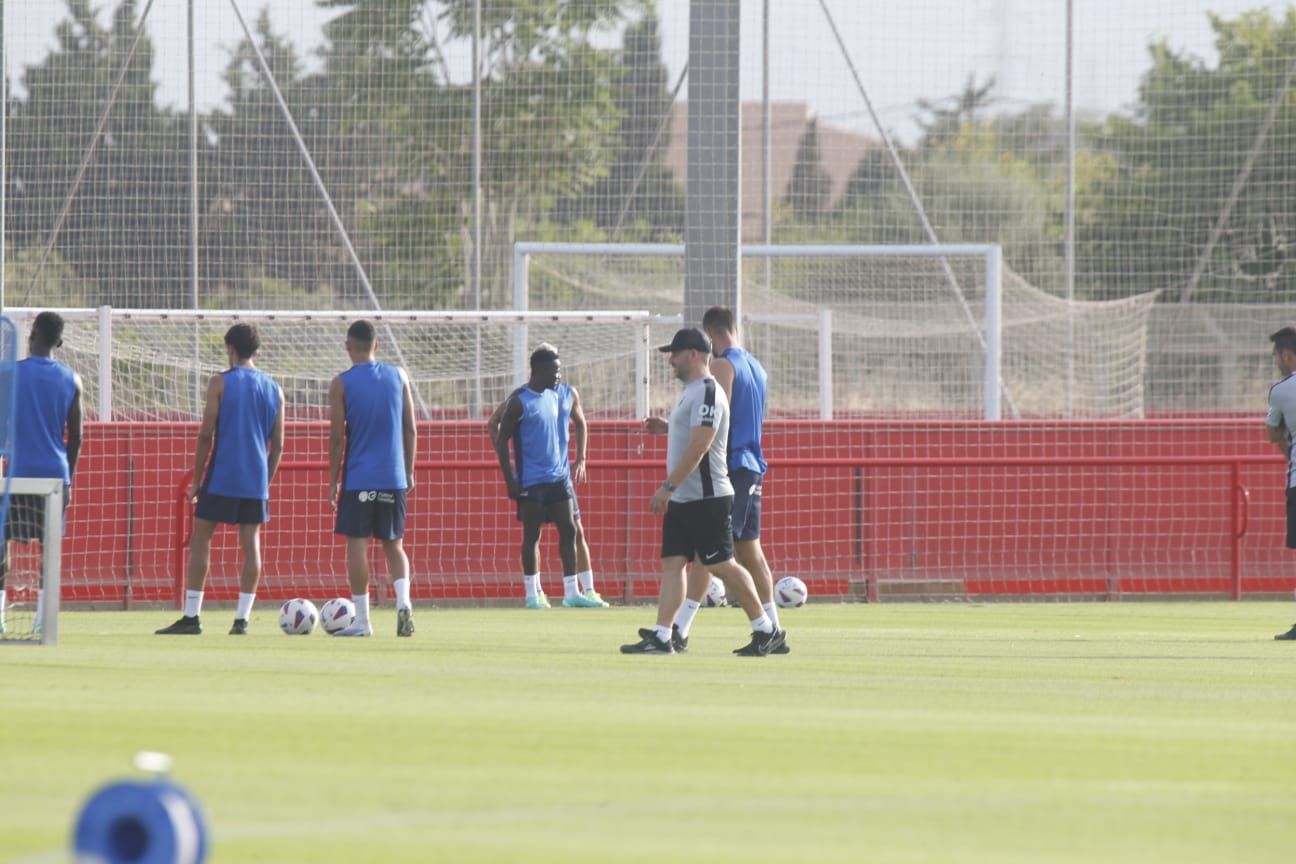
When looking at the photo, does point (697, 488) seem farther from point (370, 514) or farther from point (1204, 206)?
point (1204, 206)

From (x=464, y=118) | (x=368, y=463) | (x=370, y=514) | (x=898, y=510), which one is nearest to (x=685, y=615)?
(x=370, y=514)

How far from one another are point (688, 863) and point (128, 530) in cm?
1312

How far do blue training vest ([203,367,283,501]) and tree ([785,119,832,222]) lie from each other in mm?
18788

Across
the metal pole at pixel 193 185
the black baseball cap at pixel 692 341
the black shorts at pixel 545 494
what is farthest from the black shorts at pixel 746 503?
the metal pole at pixel 193 185

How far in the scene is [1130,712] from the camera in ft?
32.4

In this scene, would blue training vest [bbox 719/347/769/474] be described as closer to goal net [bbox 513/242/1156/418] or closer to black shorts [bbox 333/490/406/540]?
black shorts [bbox 333/490/406/540]

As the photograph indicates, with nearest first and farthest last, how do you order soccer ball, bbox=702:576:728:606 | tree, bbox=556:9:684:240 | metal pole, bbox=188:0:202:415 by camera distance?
soccer ball, bbox=702:576:728:606 < metal pole, bbox=188:0:202:415 < tree, bbox=556:9:684:240

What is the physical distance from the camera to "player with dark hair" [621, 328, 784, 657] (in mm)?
12406

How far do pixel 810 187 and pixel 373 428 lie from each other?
19450 millimetres

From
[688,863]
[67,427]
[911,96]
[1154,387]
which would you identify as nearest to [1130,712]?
[688,863]

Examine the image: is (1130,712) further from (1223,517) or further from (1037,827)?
(1223,517)

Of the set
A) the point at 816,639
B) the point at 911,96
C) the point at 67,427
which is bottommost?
the point at 816,639

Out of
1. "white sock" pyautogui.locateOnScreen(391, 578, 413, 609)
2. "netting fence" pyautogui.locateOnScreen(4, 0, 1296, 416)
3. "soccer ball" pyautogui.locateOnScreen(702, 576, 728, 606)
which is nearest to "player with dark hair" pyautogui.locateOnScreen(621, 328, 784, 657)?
"white sock" pyautogui.locateOnScreen(391, 578, 413, 609)

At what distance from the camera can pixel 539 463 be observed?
1791 centimetres
